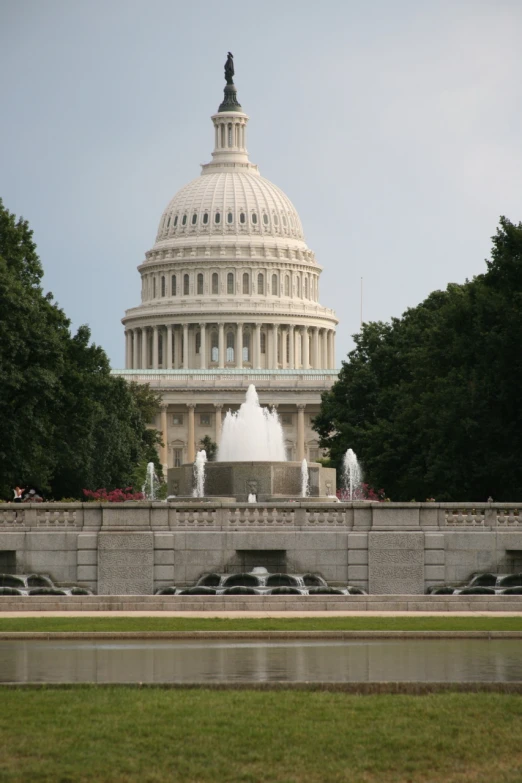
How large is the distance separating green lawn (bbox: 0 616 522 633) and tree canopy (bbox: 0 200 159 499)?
1028 inches

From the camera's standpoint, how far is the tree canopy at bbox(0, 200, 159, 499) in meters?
55.8

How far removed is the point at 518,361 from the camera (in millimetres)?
52594

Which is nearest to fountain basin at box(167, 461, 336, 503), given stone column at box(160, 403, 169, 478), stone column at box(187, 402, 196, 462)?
stone column at box(160, 403, 169, 478)

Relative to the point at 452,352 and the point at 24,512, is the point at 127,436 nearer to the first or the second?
the point at 452,352

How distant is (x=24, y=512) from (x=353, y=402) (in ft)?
164

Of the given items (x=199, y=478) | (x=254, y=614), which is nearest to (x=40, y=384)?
(x=199, y=478)

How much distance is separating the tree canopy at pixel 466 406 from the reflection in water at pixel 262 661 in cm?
2763

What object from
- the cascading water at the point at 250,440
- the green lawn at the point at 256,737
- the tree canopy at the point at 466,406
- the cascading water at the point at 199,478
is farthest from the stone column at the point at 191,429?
the green lawn at the point at 256,737

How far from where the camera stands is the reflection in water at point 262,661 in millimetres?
20344

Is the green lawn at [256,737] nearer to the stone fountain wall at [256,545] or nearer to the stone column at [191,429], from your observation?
the stone fountain wall at [256,545]

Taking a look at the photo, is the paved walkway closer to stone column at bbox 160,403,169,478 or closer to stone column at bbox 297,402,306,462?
stone column at bbox 160,403,169,478

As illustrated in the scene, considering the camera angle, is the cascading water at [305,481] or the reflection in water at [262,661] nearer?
the reflection in water at [262,661]

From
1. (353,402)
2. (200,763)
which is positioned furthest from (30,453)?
(200,763)

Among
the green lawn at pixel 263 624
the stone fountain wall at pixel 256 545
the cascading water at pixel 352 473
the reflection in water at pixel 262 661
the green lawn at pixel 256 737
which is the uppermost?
the cascading water at pixel 352 473
